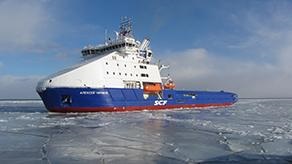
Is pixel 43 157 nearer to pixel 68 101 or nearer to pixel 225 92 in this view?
pixel 68 101

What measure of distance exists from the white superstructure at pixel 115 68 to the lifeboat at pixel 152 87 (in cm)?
34

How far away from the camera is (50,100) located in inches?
1033

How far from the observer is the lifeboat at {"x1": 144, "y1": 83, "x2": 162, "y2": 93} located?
104 feet

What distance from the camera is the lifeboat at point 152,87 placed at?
3163 cm

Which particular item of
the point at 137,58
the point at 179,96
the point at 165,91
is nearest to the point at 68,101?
the point at 137,58

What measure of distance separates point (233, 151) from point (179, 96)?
27.3 m

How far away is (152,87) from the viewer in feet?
106

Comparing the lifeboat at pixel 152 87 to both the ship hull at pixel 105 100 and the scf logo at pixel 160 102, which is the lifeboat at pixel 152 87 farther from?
the scf logo at pixel 160 102

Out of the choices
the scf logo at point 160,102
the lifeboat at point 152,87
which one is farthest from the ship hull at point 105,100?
the lifeboat at point 152,87

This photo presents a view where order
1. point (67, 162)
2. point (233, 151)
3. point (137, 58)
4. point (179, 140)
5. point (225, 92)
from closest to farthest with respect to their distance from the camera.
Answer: point (67, 162), point (233, 151), point (179, 140), point (137, 58), point (225, 92)

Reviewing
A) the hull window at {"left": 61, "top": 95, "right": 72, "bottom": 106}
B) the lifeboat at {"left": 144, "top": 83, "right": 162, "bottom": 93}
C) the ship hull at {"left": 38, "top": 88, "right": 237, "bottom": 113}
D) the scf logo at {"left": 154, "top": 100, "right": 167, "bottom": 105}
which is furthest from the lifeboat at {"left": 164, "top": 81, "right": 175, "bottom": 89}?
the hull window at {"left": 61, "top": 95, "right": 72, "bottom": 106}

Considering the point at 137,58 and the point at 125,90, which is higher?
the point at 137,58

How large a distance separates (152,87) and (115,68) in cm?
494

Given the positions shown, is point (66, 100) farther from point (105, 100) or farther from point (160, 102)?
point (160, 102)
